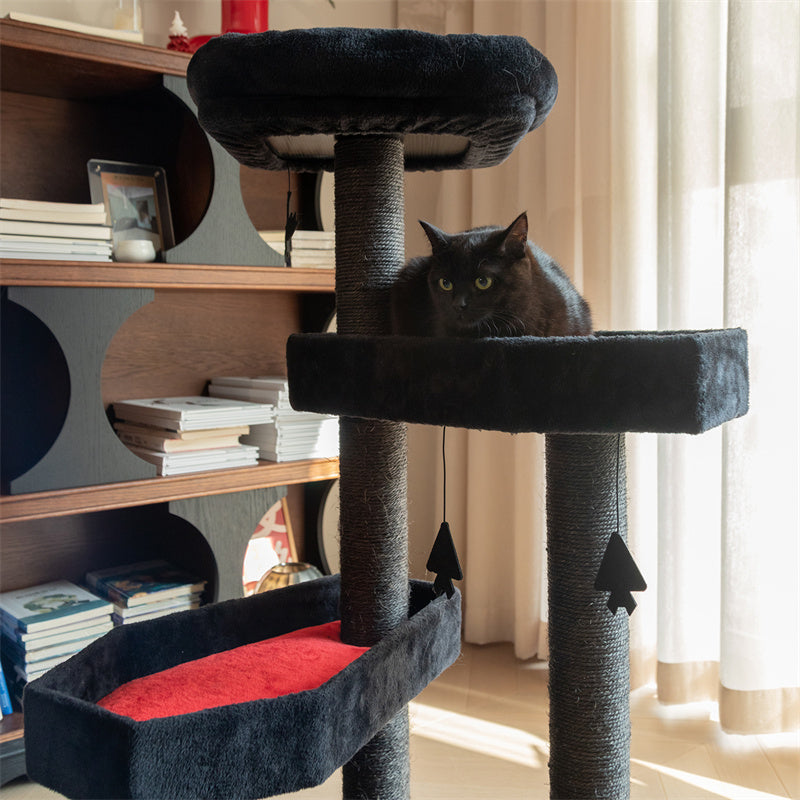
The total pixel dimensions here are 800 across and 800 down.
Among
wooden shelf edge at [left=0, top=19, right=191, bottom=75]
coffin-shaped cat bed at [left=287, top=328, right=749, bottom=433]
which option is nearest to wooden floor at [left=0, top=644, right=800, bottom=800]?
coffin-shaped cat bed at [left=287, top=328, right=749, bottom=433]

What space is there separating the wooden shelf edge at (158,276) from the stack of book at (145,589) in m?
0.65

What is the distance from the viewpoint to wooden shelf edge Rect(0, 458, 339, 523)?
60.5 inches

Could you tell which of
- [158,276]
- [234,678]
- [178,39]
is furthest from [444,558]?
[178,39]

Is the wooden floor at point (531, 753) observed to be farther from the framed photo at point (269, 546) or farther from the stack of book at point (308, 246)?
the stack of book at point (308, 246)

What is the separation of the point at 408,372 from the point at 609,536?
0.34 m

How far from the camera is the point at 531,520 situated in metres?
2.11

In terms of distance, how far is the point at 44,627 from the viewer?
163cm

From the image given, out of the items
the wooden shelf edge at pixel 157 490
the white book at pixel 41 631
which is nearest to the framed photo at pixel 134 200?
the wooden shelf edge at pixel 157 490

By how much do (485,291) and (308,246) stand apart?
3.18ft

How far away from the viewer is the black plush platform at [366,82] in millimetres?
956

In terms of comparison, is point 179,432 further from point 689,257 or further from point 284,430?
point 689,257

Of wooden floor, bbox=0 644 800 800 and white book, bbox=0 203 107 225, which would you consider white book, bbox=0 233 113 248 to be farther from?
wooden floor, bbox=0 644 800 800

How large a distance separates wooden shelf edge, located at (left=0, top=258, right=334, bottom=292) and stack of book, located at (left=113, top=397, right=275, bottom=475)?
0.87ft

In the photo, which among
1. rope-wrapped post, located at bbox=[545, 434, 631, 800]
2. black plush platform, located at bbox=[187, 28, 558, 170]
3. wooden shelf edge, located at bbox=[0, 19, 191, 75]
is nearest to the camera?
black plush platform, located at bbox=[187, 28, 558, 170]
